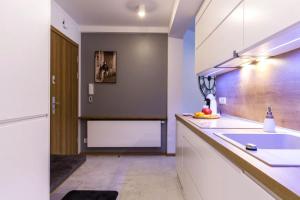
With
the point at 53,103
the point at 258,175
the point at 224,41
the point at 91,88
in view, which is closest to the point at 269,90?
the point at 224,41

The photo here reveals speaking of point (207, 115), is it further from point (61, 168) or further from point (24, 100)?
point (24, 100)

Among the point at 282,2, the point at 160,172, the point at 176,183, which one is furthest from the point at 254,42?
the point at 160,172

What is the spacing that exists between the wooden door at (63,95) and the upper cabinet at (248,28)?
84.6 inches

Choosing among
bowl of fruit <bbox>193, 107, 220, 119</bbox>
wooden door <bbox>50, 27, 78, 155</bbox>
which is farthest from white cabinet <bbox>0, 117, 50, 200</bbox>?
wooden door <bbox>50, 27, 78, 155</bbox>

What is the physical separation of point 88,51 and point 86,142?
175 centimetres

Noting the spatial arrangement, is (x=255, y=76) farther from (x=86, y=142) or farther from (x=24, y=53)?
(x=86, y=142)

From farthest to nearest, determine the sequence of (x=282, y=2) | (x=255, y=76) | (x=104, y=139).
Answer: (x=104, y=139)
(x=255, y=76)
(x=282, y=2)

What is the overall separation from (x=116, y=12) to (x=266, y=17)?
10.0 feet

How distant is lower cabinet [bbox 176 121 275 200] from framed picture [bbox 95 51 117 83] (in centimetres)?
293

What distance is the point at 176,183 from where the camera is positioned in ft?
10.4

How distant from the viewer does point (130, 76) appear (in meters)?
4.75

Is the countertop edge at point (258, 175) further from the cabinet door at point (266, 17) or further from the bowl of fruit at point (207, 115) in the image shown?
the bowl of fruit at point (207, 115)

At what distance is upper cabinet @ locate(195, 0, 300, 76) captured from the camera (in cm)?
111

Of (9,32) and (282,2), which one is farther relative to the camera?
(282,2)
